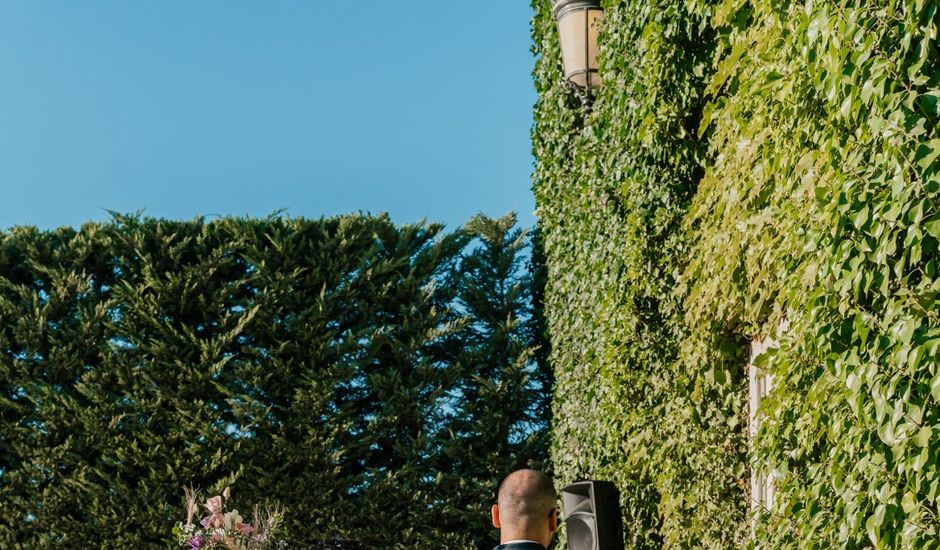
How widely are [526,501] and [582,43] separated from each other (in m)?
3.38

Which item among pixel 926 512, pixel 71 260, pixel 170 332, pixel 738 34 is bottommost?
pixel 926 512

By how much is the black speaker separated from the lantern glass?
8.22 ft

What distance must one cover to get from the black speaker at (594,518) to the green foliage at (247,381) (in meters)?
5.58

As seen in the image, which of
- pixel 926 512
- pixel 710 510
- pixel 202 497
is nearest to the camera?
pixel 926 512

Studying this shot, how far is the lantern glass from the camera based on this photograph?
239 inches

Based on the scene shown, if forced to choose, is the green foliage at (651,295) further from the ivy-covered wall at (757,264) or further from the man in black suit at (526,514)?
the man in black suit at (526,514)

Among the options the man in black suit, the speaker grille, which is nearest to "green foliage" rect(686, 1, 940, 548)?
the man in black suit

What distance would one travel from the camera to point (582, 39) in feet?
20.0

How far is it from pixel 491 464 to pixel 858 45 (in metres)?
8.00

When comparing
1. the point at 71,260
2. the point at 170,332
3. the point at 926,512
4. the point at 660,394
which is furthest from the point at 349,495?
the point at 926,512

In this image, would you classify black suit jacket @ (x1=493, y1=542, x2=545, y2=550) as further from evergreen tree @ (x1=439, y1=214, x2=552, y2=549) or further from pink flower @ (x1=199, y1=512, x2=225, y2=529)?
evergreen tree @ (x1=439, y1=214, x2=552, y2=549)

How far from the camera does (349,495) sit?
401 inches

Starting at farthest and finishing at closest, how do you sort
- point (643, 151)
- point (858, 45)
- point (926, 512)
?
point (643, 151) < point (858, 45) < point (926, 512)

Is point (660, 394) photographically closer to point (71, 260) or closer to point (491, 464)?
point (491, 464)
